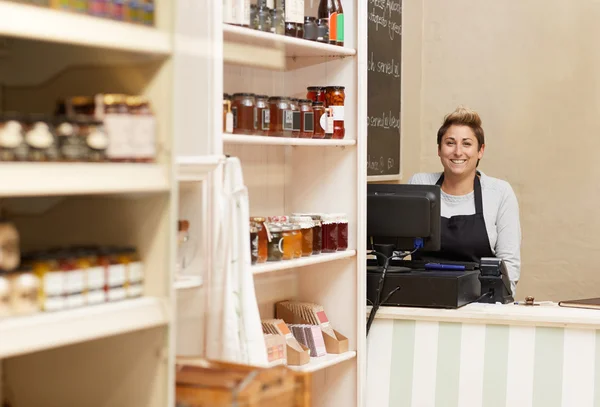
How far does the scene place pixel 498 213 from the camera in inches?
171

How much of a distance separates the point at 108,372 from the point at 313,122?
58.2 inches

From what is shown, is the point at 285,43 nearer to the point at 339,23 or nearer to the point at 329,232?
the point at 339,23

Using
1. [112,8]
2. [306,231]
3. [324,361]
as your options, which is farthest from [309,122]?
[112,8]

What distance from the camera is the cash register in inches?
135

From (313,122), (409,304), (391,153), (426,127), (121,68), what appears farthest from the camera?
(426,127)

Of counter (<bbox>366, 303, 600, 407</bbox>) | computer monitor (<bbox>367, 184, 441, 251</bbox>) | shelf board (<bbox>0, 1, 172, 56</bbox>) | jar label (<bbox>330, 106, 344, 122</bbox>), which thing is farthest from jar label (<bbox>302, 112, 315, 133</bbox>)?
shelf board (<bbox>0, 1, 172, 56</bbox>)

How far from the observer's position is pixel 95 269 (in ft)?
5.82

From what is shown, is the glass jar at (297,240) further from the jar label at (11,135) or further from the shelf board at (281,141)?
the jar label at (11,135)

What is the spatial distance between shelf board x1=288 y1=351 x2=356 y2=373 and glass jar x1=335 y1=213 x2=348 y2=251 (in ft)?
1.34

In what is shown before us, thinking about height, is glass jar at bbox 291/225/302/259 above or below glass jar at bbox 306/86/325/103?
below

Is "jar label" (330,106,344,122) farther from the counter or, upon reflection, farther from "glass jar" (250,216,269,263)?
the counter

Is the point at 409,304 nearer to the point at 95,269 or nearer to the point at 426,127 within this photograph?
the point at 95,269

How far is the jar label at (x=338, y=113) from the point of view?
10.6 feet

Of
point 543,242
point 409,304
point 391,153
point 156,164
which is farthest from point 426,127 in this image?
point 156,164
